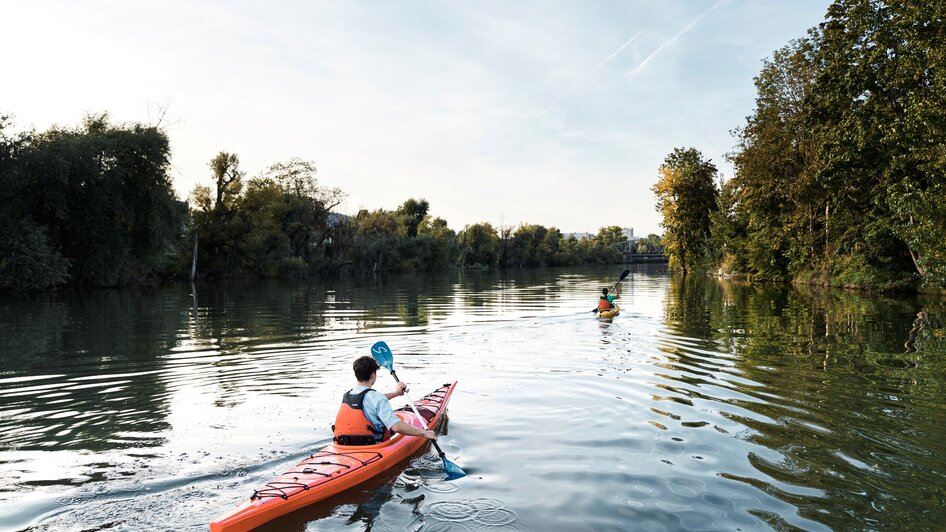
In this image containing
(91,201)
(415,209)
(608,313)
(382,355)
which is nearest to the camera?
(382,355)

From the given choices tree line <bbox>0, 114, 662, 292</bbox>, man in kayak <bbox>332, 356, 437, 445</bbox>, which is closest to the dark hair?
man in kayak <bbox>332, 356, 437, 445</bbox>

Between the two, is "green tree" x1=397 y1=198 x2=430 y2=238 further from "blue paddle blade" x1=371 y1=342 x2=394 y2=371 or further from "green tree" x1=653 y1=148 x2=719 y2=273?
"blue paddle blade" x1=371 y1=342 x2=394 y2=371

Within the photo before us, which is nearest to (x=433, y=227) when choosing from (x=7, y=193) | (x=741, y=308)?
(x=7, y=193)

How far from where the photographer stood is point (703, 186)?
63.9 m

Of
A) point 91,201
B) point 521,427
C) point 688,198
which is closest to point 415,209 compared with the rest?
point 688,198

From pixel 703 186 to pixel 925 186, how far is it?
40016mm

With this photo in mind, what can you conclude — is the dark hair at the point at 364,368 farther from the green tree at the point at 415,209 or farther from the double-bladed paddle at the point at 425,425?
the green tree at the point at 415,209

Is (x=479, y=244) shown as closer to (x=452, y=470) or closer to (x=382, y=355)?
(x=382, y=355)

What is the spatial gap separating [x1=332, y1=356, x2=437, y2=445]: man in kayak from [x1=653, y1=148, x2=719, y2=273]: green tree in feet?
201

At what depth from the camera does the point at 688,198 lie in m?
63.8

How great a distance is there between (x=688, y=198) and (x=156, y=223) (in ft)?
166

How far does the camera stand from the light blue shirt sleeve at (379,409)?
6.59 m

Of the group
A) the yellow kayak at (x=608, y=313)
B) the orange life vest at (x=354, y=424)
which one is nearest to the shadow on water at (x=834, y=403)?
the yellow kayak at (x=608, y=313)

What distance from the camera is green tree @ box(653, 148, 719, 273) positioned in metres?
63.2
